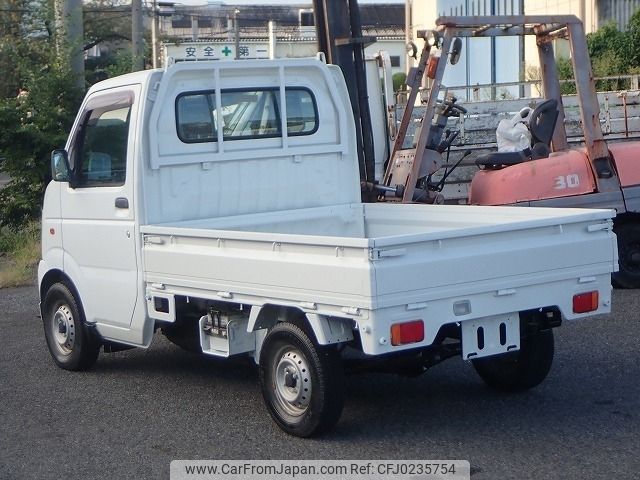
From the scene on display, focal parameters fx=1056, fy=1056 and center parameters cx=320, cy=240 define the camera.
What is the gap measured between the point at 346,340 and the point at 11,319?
21.0ft

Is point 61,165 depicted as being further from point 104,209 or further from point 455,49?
point 455,49

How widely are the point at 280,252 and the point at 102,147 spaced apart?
2469mm

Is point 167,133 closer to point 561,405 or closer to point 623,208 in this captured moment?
point 561,405

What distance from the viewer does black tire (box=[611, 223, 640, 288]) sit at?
11.1m

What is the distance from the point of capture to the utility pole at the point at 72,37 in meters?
17.1

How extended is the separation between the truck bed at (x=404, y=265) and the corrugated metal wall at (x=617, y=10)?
2454 centimetres

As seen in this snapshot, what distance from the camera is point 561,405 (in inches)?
275

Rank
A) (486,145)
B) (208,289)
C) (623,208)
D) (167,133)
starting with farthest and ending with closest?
1. (486,145)
2. (623,208)
3. (167,133)
4. (208,289)

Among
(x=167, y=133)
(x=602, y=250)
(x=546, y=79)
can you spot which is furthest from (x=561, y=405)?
(x=546, y=79)

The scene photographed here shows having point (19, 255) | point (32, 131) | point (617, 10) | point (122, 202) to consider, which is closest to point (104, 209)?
point (122, 202)

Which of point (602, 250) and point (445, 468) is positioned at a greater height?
point (602, 250)

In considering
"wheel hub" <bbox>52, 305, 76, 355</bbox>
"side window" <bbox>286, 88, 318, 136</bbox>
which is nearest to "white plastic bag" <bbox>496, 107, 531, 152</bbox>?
"side window" <bbox>286, 88, 318, 136</bbox>

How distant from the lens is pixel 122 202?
7609mm

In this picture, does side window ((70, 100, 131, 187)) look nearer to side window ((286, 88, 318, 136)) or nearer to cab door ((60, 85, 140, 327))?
cab door ((60, 85, 140, 327))
